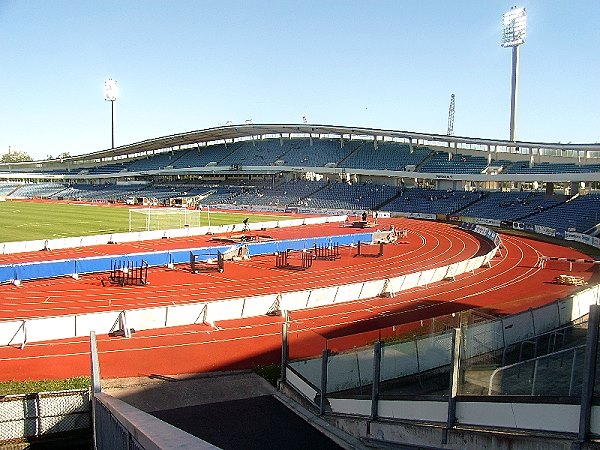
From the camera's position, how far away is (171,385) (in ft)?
39.4

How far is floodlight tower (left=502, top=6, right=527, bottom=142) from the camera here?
70438mm

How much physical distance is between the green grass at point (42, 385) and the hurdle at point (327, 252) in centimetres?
2017

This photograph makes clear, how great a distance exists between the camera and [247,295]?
870 inches

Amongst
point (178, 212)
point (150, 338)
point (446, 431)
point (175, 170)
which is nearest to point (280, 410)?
point (446, 431)

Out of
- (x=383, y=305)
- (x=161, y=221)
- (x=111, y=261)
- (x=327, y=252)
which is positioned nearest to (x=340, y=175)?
(x=161, y=221)

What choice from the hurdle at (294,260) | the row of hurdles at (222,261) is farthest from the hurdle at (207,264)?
the hurdle at (294,260)

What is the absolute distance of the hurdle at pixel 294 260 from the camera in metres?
28.4

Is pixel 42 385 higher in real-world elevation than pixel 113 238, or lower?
lower

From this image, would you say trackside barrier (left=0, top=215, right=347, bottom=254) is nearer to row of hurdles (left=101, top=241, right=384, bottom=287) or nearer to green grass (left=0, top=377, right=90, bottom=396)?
row of hurdles (left=101, top=241, right=384, bottom=287)

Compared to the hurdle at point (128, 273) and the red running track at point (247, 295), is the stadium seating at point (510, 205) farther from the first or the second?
the hurdle at point (128, 273)

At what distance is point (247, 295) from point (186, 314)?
526 centimetres

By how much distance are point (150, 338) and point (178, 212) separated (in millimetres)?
37712

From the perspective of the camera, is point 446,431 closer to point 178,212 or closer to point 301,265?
point 301,265

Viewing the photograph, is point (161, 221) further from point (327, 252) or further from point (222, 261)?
point (222, 261)
